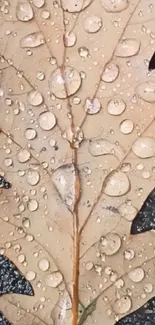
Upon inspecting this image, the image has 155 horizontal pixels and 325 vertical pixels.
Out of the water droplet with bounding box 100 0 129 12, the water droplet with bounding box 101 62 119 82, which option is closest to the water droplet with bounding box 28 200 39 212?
the water droplet with bounding box 101 62 119 82

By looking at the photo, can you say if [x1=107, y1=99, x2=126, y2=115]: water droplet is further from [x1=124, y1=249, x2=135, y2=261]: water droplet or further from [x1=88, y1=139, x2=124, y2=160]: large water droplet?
[x1=124, y1=249, x2=135, y2=261]: water droplet

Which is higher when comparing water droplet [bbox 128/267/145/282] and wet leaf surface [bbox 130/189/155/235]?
wet leaf surface [bbox 130/189/155/235]

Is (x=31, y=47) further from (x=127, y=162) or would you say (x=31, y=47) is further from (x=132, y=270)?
(x=132, y=270)

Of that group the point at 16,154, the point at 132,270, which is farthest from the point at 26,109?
the point at 132,270

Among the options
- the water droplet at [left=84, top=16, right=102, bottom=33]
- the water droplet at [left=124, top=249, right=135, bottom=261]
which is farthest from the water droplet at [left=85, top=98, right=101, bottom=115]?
the water droplet at [left=124, top=249, right=135, bottom=261]

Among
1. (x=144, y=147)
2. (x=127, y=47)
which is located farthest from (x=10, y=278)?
(x=127, y=47)

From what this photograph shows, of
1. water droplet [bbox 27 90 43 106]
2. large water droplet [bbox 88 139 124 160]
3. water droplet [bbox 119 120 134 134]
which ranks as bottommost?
large water droplet [bbox 88 139 124 160]

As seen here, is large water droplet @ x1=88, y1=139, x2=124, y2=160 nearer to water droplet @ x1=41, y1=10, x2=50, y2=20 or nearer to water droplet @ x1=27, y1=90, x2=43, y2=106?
water droplet @ x1=27, y1=90, x2=43, y2=106
